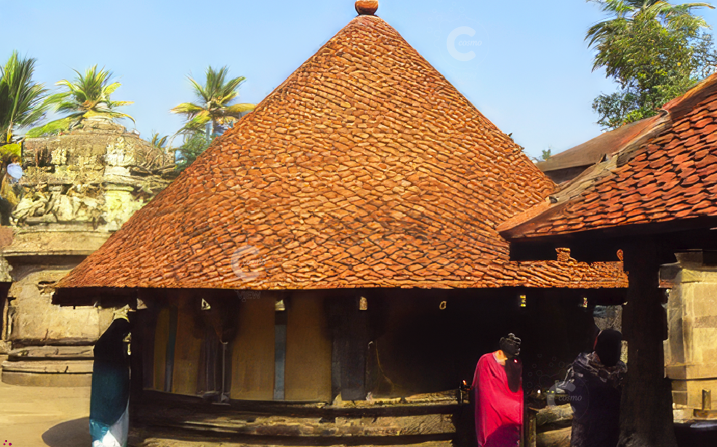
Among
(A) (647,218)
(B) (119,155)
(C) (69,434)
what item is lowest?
(C) (69,434)

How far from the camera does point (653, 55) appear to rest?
1541 cm

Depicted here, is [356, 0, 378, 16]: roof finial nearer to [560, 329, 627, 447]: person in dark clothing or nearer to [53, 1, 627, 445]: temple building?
[53, 1, 627, 445]: temple building

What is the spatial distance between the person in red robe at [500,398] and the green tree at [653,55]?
10.1m

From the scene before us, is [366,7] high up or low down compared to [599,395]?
up

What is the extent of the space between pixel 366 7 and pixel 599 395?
6.52 meters

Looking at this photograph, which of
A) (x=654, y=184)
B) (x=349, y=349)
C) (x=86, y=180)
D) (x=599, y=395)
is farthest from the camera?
(x=86, y=180)

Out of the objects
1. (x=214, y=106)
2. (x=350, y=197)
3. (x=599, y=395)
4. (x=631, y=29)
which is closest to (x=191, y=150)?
(x=214, y=106)

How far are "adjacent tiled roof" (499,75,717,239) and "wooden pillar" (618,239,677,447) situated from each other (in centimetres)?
45

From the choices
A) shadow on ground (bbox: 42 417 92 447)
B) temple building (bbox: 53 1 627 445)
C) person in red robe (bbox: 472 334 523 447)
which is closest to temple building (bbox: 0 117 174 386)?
shadow on ground (bbox: 42 417 92 447)

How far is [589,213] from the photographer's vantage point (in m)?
5.06

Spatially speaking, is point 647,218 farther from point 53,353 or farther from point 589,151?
point 53,353

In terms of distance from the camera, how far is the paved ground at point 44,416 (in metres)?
9.21

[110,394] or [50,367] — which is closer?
[110,394]

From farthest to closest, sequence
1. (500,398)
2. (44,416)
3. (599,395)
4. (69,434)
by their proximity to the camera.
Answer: (44,416) < (69,434) < (500,398) < (599,395)
